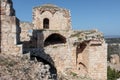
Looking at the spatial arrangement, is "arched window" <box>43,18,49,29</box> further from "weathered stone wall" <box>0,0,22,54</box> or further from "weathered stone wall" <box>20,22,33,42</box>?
"weathered stone wall" <box>0,0,22,54</box>

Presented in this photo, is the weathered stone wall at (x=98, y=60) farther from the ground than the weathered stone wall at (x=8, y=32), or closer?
closer

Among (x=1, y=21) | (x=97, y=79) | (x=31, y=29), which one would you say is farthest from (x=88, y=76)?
(x=1, y=21)

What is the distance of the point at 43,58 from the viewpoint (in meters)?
17.5

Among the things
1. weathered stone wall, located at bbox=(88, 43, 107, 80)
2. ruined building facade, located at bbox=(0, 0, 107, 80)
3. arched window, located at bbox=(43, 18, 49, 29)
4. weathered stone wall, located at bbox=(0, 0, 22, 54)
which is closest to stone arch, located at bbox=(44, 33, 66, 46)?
ruined building facade, located at bbox=(0, 0, 107, 80)

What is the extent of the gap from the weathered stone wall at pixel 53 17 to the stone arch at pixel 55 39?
74cm

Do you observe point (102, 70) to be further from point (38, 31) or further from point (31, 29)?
point (31, 29)

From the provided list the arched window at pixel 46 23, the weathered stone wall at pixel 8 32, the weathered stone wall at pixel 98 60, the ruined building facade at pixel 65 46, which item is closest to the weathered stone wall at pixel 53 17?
the ruined building facade at pixel 65 46

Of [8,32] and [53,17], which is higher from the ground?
[53,17]

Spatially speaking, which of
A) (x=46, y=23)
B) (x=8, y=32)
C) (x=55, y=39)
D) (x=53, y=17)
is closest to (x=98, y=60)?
(x=55, y=39)

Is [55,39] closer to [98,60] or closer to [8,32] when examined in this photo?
[98,60]

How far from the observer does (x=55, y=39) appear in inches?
811

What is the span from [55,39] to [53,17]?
62.1 inches

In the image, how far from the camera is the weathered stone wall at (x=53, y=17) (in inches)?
819

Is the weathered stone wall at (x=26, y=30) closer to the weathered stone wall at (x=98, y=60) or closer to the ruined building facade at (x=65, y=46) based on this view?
the ruined building facade at (x=65, y=46)
